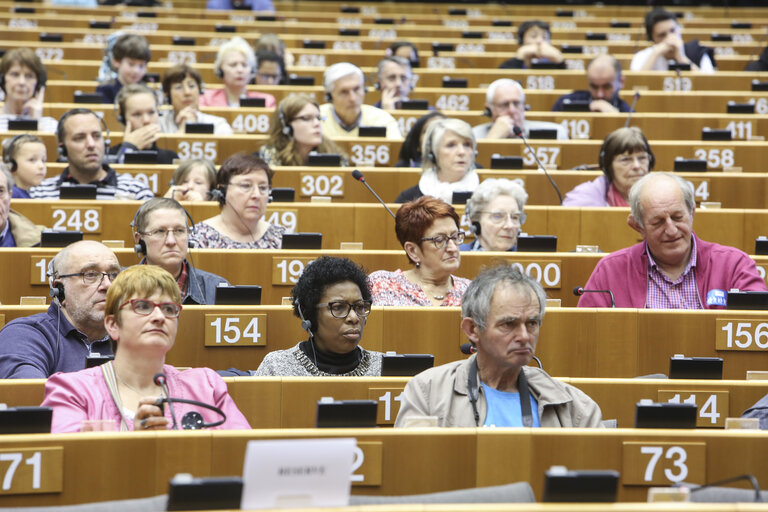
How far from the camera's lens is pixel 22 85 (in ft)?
20.5

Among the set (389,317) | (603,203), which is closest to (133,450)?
(389,317)

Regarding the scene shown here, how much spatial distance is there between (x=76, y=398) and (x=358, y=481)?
747mm

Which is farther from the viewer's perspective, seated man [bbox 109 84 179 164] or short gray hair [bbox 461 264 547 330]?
seated man [bbox 109 84 179 164]

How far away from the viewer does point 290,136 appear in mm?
5668

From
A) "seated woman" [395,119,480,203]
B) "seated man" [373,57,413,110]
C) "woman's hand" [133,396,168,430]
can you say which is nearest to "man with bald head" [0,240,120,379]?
"woman's hand" [133,396,168,430]

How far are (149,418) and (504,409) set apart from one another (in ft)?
2.90

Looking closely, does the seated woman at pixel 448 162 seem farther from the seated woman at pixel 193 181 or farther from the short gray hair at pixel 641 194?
the short gray hair at pixel 641 194

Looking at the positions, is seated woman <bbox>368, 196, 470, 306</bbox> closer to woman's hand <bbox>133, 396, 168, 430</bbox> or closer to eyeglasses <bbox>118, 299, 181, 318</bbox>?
eyeglasses <bbox>118, 299, 181, 318</bbox>

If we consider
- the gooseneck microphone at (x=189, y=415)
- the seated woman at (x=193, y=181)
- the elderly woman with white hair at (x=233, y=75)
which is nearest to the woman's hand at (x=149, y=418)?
the gooseneck microphone at (x=189, y=415)

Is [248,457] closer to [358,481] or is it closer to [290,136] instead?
[358,481]

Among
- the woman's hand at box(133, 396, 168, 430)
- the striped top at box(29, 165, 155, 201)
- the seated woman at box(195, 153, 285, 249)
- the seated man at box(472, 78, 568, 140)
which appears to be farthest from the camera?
the seated man at box(472, 78, 568, 140)

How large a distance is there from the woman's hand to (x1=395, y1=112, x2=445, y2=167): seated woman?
3.18 metres

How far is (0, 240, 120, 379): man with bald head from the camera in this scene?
3363 mm

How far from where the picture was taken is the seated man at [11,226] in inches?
172
